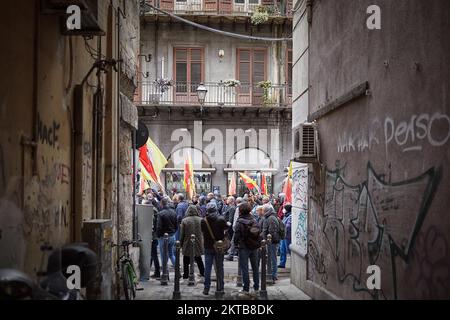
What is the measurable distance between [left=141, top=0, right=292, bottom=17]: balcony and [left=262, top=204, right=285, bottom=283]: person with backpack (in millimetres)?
17654

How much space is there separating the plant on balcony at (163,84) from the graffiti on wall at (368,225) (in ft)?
63.3

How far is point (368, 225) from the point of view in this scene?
8.06 m

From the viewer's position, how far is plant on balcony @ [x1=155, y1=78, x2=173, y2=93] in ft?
97.6

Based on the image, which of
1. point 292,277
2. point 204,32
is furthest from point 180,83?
point 292,277

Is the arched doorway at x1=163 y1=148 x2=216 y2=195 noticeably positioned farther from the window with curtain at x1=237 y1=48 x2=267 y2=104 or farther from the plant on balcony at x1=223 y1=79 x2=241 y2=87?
the window with curtain at x1=237 y1=48 x2=267 y2=104

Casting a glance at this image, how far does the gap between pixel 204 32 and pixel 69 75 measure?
78.0 feet

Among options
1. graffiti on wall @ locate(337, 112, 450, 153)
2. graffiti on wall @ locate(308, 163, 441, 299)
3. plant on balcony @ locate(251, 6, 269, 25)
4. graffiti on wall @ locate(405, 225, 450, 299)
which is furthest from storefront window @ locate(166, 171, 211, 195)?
graffiti on wall @ locate(405, 225, 450, 299)

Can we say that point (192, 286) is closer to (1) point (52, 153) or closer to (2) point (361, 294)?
(2) point (361, 294)

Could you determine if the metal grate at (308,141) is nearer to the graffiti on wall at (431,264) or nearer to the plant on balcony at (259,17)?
the graffiti on wall at (431,264)

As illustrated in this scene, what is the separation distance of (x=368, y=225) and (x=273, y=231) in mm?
6617

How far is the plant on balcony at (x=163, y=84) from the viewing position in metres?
29.7

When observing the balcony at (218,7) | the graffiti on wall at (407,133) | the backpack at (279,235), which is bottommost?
the backpack at (279,235)

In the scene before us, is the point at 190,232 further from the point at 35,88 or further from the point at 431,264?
the point at 431,264

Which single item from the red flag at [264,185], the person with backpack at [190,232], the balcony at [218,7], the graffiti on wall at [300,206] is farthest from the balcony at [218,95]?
the person with backpack at [190,232]
